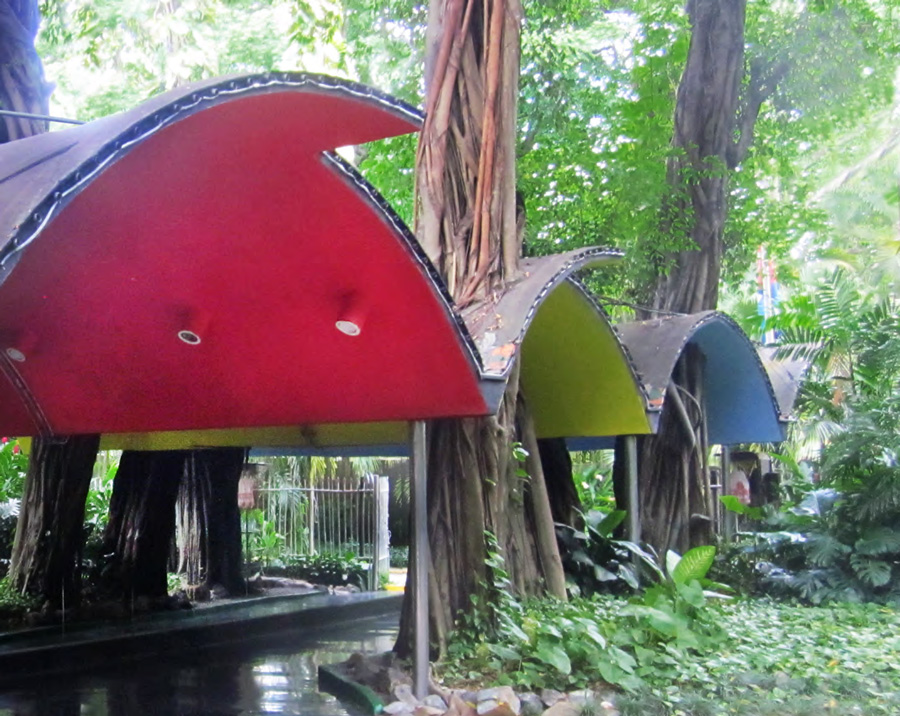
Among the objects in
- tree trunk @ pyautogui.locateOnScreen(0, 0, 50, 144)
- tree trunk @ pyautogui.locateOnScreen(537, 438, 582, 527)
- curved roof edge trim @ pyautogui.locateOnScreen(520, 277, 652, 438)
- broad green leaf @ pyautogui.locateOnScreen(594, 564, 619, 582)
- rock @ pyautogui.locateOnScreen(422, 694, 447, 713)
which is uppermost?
tree trunk @ pyautogui.locateOnScreen(0, 0, 50, 144)

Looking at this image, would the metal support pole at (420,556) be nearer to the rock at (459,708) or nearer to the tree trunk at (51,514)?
the rock at (459,708)

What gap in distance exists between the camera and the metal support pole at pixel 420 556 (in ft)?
19.7

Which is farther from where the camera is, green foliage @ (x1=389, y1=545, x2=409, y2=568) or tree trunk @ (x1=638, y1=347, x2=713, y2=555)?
green foliage @ (x1=389, y1=545, x2=409, y2=568)

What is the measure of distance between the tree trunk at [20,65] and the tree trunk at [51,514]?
302cm

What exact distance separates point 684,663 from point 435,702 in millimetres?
1637

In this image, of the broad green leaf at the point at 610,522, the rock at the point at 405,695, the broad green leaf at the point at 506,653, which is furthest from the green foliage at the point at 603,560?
the rock at the point at 405,695

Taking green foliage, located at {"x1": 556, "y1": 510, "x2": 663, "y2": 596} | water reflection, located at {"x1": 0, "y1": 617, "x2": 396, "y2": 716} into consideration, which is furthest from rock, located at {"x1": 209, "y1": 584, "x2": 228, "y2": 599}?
green foliage, located at {"x1": 556, "y1": 510, "x2": 663, "y2": 596}

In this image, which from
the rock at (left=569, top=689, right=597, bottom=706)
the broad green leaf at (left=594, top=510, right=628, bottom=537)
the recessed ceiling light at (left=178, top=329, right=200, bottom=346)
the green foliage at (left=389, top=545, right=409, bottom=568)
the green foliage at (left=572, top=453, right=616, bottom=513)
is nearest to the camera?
the rock at (left=569, top=689, right=597, bottom=706)

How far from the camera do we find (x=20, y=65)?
834 centimetres

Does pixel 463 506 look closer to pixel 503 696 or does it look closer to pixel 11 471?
pixel 503 696

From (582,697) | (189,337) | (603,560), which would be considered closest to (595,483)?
(603,560)

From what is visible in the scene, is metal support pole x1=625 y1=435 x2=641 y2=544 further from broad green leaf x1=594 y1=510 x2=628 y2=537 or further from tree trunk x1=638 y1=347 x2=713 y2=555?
tree trunk x1=638 y1=347 x2=713 y2=555

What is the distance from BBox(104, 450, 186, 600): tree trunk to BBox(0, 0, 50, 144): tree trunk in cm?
375

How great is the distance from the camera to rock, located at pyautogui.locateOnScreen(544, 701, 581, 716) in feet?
17.7
